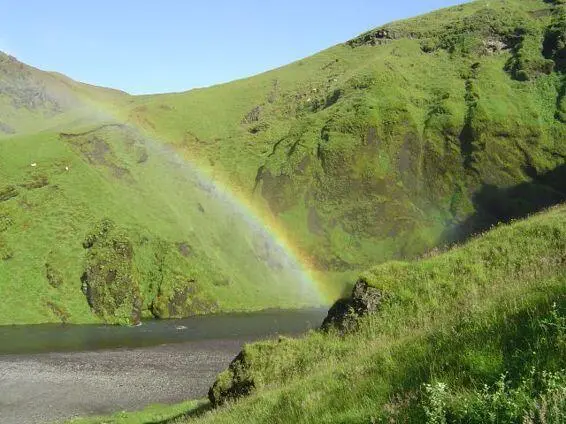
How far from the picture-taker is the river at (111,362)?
5131 cm

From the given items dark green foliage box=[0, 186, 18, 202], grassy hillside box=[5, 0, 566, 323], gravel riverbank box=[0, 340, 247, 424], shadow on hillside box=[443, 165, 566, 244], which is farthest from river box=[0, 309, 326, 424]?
shadow on hillside box=[443, 165, 566, 244]

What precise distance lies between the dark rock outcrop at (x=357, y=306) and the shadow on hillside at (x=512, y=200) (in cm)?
13391

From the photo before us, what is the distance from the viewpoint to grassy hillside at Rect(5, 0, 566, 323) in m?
115

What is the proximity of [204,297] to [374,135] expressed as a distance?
82.8 meters

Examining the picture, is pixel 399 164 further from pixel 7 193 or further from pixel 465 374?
pixel 465 374

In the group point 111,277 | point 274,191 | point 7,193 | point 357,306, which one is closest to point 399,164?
point 274,191

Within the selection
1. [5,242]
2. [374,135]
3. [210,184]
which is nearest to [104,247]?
[5,242]

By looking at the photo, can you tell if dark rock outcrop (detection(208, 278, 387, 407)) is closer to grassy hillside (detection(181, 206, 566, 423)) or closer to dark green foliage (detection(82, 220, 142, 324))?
grassy hillside (detection(181, 206, 566, 423))

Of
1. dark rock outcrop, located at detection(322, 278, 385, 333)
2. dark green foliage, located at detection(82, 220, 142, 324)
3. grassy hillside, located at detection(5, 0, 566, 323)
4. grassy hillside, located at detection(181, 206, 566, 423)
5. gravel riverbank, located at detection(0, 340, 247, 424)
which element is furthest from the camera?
grassy hillside, located at detection(5, 0, 566, 323)

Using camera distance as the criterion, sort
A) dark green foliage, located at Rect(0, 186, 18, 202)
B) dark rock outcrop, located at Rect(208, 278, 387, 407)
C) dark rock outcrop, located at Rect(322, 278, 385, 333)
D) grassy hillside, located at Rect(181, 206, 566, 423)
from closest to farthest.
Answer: grassy hillside, located at Rect(181, 206, 566, 423) < dark rock outcrop, located at Rect(322, 278, 385, 333) < dark rock outcrop, located at Rect(208, 278, 387, 407) < dark green foliage, located at Rect(0, 186, 18, 202)

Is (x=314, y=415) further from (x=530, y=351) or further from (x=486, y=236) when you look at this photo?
(x=486, y=236)

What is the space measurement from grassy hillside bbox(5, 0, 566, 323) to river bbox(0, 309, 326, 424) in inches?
572

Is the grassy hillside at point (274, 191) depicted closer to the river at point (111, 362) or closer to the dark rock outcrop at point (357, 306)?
the river at point (111, 362)

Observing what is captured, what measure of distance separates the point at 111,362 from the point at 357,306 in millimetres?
57065
